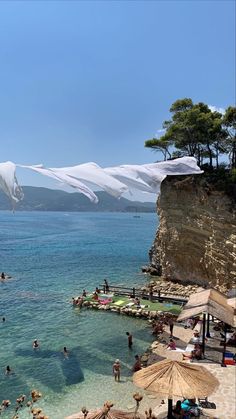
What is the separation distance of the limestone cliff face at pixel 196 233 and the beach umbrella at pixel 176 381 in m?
16.9

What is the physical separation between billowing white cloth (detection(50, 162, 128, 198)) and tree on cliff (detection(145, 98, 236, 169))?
22.0m

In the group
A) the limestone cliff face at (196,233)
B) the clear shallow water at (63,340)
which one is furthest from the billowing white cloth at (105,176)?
the limestone cliff face at (196,233)

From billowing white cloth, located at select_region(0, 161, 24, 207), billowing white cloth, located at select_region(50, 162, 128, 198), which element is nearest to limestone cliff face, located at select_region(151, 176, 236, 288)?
billowing white cloth, located at select_region(50, 162, 128, 198)

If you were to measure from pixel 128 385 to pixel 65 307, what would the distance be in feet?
42.8

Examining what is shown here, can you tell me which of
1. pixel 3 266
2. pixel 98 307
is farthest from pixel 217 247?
pixel 3 266

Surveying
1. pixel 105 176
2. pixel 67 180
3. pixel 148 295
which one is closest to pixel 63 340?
pixel 148 295

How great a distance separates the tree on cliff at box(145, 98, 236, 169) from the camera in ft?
107

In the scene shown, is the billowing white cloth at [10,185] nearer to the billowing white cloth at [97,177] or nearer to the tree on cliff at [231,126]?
the billowing white cloth at [97,177]

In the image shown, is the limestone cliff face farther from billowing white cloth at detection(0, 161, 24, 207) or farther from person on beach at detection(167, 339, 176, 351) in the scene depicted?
billowing white cloth at detection(0, 161, 24, 207)

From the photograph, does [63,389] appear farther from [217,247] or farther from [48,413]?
[217,247]

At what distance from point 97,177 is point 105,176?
39 cm

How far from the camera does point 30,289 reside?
111 ft

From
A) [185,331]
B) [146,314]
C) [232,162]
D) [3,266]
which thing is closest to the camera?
[185,331]

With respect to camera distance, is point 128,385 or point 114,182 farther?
point 128,385
